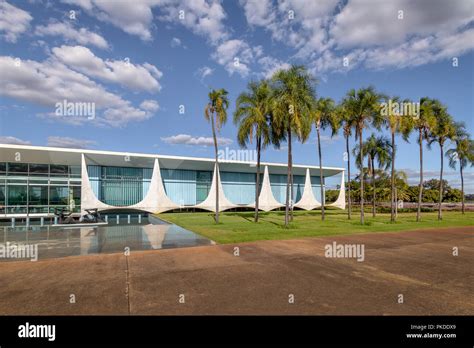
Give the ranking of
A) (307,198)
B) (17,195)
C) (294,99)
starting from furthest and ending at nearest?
(307,198), (17,195), (294,99)

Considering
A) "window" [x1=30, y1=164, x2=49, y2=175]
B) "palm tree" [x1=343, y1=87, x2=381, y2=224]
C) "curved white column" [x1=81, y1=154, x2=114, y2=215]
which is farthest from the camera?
"window" [x1=30, y1=164, x2=49, y2=175]

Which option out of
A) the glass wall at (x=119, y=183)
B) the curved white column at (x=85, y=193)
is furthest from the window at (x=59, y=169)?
the curved white column at (x=85, y=193)

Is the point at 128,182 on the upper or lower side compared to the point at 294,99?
lower

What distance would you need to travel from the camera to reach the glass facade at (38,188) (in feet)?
98.0

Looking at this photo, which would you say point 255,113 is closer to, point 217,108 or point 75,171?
point 217,108

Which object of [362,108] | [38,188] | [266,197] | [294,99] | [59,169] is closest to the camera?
[294,99]

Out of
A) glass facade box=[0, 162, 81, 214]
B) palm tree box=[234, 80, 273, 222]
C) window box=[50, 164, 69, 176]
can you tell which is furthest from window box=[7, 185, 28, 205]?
palm tree box=[234, 80, 273, 222]

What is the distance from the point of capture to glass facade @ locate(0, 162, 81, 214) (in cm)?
2986

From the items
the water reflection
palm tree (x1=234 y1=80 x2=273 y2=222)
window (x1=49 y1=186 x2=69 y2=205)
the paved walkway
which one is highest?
palm tree (x1=234 y1=80 x2=273 y2=222)

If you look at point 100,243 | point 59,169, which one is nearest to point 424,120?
point 100,243

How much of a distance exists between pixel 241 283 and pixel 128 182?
33.2 m

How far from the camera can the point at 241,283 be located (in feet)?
24.6

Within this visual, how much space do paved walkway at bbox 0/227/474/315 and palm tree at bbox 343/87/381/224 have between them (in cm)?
1436

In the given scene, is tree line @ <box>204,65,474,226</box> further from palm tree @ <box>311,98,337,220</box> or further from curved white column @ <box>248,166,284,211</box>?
curved white column @ <box>248,166,284,211</box>
